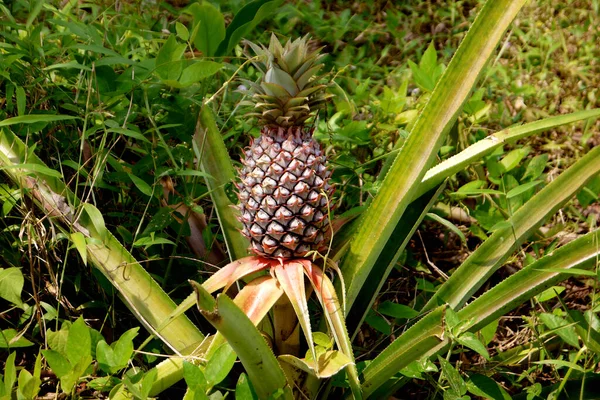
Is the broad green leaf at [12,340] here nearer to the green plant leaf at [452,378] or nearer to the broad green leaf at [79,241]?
the broad green leaf at [79,241]

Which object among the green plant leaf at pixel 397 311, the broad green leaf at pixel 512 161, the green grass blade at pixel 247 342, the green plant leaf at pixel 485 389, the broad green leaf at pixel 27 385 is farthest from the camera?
the broad green leaf at pixel 512 161

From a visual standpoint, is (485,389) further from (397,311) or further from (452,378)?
(397,311)

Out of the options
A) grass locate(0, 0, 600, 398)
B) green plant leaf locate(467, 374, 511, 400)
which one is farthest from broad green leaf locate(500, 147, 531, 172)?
green plant leaf locate(467, 374, 511, 400)

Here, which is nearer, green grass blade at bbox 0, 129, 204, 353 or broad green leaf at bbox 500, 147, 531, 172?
green grass blade at bbox 0, 129, 204, 353

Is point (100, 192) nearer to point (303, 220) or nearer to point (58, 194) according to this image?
point (58, 194)

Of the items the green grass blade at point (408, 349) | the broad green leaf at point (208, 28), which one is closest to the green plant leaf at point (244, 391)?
the green grass blade at point (408, 349)

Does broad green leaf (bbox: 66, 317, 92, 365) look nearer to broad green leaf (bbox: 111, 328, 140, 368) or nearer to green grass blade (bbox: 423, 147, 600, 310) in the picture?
broad green leaf (bbox: 111, 328, 140, 368)
